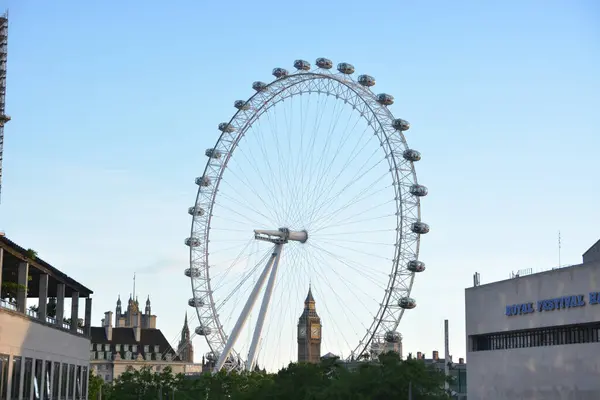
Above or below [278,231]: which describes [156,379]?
below

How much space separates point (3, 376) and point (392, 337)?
128 feet

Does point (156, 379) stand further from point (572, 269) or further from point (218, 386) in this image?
point (572, 269)

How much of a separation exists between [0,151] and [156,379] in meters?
39.1

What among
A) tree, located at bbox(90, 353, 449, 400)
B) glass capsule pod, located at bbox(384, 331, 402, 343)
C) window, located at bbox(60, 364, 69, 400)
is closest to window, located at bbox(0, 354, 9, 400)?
window, located at bbox(60, 364, 69, 400)

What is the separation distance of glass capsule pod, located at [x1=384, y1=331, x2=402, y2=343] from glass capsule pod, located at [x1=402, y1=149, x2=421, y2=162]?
47.0ft

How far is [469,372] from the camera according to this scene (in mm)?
72875

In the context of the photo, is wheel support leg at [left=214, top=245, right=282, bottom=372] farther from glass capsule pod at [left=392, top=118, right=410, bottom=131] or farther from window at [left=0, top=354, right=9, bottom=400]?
window at [left=0, top=354, right=9, bottom=400]

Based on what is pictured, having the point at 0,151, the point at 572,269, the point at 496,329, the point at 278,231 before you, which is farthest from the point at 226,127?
the point at 572,269

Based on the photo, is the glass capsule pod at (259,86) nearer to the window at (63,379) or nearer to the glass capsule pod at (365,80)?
the glass capsule pod at (365,80)

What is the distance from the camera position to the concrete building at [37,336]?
179 feet

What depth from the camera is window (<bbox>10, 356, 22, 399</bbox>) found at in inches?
2213

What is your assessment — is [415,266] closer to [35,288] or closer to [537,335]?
[537,335]

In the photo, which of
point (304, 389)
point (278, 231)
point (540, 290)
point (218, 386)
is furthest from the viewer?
point (218, 386)

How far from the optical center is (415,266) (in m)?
86.4
